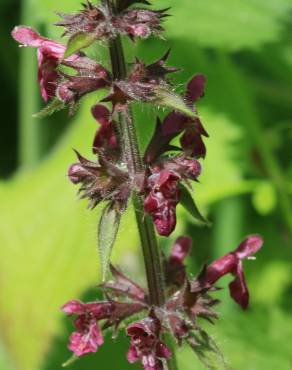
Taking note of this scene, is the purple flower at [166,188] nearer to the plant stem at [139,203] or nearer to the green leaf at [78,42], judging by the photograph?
the plant stem at [139,203]

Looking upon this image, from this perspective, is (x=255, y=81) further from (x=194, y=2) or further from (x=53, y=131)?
(x=53, y=131)

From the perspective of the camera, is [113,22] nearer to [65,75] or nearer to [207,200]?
[65,75]

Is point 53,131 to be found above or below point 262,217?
above

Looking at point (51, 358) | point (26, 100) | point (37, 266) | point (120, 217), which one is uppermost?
point (26, 100)

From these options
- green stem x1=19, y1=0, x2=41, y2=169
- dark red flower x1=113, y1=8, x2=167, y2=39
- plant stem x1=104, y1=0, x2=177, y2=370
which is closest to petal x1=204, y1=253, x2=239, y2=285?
plant stem x1=104, y1=0, x2=177, y2=370

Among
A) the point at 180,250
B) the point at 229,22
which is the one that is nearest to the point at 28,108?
the point at 229,22

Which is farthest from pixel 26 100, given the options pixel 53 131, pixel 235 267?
pixel 235 267

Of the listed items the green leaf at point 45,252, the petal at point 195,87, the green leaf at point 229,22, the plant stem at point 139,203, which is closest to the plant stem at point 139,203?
the plant stem at point 139,203
